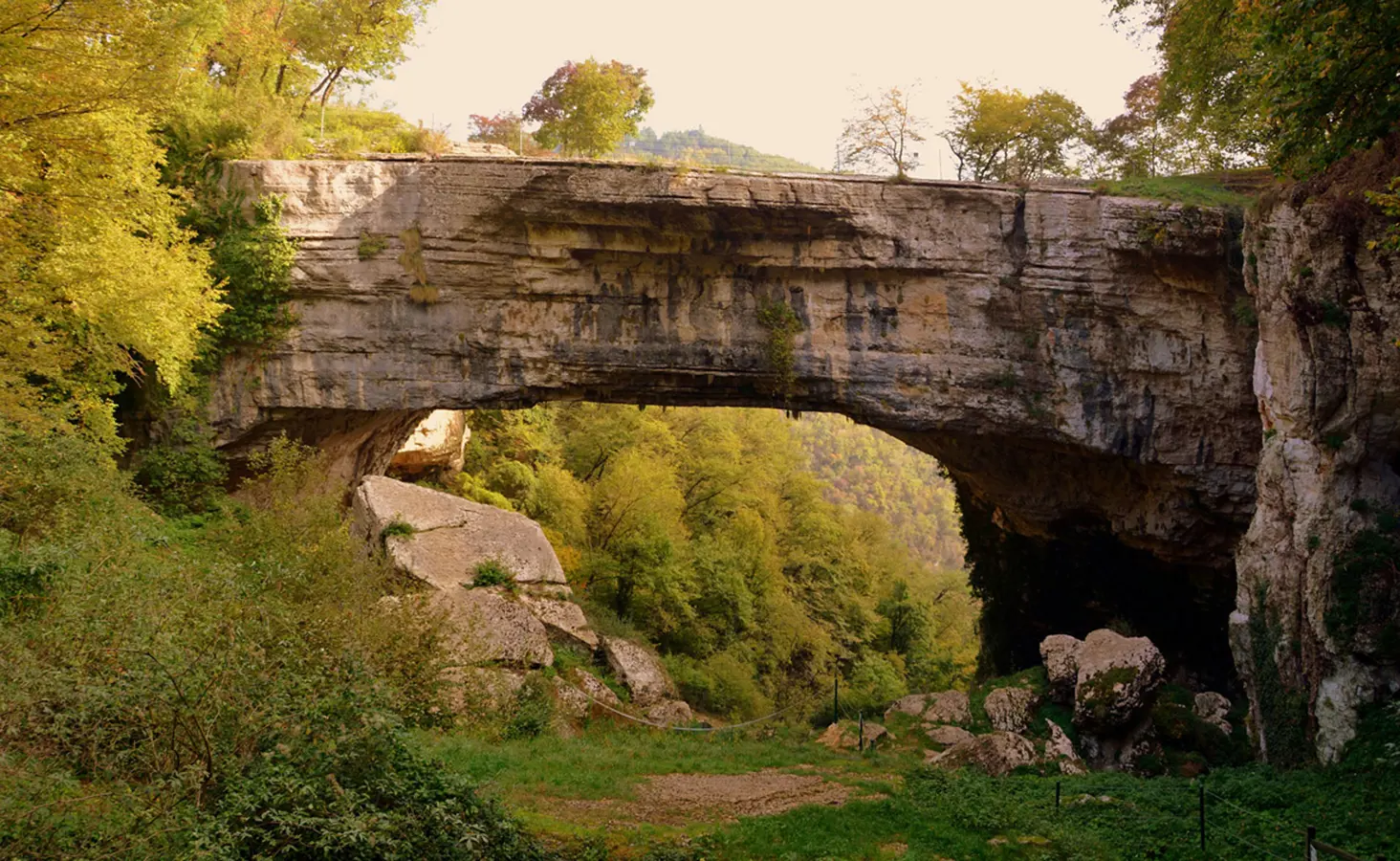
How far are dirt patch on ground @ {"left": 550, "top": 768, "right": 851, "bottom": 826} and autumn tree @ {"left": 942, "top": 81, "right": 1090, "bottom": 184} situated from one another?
14725mm

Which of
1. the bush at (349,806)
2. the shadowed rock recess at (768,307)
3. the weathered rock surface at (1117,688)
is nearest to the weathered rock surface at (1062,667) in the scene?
the weathered rock surface at (1117,688)

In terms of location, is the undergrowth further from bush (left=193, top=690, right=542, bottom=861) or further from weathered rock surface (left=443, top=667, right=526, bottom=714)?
weathered rock surface (left=443, top=667, right=526, bottom=714)

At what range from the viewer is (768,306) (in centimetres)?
1858

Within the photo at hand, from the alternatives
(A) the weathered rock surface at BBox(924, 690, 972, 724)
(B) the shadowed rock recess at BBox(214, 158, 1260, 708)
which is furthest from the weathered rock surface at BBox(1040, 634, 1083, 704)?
(B) the shadowed rock recess at BBox(214, 158, 1260, 708)

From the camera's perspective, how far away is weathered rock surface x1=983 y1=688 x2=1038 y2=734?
16.9 meters

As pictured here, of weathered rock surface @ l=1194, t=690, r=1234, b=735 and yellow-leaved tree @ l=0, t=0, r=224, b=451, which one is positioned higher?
yellow-leaved tree @ l=0, t=0, r=224, b=451

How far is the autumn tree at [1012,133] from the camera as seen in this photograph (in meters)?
21.5

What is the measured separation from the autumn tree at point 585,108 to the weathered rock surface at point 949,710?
16.7 metres

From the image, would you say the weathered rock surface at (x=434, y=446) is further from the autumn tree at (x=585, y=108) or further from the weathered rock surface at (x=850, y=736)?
the weathered rock surface at (x=850, y=736)

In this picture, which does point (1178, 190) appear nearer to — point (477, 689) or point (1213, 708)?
point (1213, 708)

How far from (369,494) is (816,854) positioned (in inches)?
466

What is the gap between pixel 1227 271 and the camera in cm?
1738

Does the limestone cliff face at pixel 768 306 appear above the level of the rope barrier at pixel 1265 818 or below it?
above

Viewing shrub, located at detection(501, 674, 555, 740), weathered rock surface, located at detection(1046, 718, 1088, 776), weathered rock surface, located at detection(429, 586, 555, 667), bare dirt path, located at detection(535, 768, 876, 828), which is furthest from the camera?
weathered rock surface, located at detection(1046, 718, 1088, 776)
